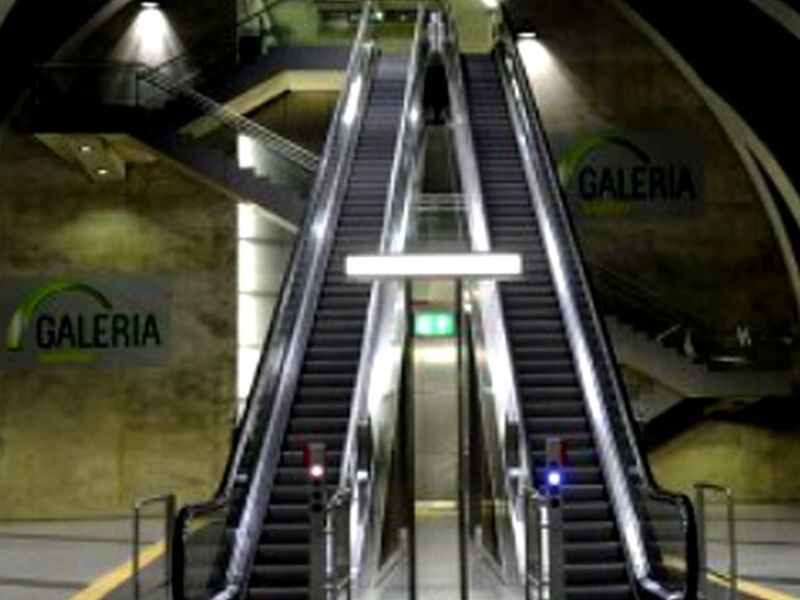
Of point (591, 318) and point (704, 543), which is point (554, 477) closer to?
point (704, 543)

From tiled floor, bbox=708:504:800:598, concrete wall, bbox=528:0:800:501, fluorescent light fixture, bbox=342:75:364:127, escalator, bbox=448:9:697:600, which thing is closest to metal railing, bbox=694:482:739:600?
escalator, bbox=448:9:697:600

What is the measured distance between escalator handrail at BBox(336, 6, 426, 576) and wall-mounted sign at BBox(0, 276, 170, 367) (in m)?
5.98

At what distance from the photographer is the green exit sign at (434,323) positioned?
941 inches

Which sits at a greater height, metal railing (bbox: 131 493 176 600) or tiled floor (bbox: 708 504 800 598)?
metal railing (bbox: 131 493 176 600)

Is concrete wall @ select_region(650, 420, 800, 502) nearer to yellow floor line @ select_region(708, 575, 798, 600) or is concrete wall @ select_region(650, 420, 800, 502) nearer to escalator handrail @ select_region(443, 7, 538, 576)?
escalator handrail @ select_region(443, 7, 538, 576)

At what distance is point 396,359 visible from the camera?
17.0 meters

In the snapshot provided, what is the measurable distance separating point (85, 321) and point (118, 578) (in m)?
12.7

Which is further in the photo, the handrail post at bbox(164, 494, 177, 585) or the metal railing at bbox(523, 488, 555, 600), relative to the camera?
the metal railing at bbox(523, 488, 555, 600)

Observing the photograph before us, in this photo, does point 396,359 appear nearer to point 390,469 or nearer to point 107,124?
point 390,469

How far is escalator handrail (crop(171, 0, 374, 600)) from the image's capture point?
33.3 ft

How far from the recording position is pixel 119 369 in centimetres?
2473

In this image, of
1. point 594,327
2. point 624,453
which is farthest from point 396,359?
point 624,453

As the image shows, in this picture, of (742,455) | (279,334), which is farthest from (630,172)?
(279,334)

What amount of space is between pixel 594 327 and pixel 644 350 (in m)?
7.92
